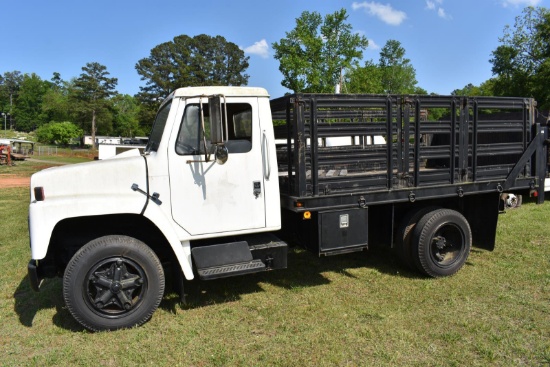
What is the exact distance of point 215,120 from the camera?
13.2 feet

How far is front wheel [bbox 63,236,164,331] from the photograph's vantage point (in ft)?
13.2

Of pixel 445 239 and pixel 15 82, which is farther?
pixel 15 82

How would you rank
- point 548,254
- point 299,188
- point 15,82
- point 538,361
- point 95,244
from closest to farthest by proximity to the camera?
point 538,361 → point 95,244 → point 299,188 → point 548,254 → point 15,82

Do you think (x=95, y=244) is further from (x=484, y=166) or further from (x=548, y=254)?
(x=548, y=254)

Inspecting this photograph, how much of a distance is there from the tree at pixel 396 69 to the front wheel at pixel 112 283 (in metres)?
56.7

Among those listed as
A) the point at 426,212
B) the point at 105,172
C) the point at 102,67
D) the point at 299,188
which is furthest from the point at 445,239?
the point at 102,67

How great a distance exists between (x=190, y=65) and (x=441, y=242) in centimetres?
6430

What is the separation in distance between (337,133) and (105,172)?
7.96 feet

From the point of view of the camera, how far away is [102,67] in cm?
7250

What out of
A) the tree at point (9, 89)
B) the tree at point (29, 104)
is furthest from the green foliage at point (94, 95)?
the tree at point (9, 89)

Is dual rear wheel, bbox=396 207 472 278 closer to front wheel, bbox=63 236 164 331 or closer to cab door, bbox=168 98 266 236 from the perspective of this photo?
cab door, bbox=168 98 266 236

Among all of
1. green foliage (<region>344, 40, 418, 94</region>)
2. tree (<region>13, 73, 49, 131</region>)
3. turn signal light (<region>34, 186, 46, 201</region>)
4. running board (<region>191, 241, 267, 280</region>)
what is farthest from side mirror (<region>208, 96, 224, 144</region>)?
tree (<region>13, 73, 49, 131</region>)

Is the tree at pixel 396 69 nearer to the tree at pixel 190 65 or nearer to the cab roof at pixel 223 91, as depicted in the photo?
the tree at pixel 190 65

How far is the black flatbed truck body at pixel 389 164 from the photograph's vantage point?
4645mm
